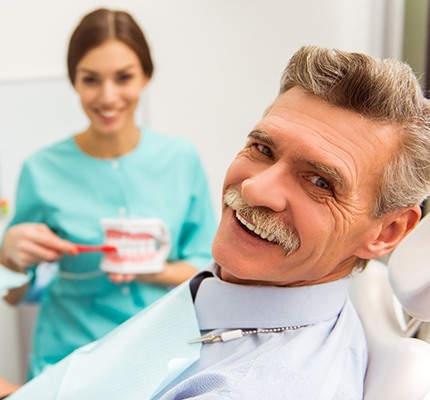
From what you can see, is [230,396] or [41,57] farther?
[41,57]

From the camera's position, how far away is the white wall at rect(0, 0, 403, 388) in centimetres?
211

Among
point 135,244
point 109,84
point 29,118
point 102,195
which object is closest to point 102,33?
point 109,84

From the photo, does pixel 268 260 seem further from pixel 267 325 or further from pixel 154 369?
pixel 154 369

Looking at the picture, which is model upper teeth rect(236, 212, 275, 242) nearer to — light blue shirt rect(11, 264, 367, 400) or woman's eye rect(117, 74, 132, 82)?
light blue shirt rect(11, 264, 367, 400)

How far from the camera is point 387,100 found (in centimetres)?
86

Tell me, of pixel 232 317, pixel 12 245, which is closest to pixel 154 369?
pixel 232 317

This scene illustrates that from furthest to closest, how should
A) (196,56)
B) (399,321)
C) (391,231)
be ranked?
1. (196,56)
2. (399,321)
3. (391,231)

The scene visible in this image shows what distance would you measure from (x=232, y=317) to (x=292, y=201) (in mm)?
216

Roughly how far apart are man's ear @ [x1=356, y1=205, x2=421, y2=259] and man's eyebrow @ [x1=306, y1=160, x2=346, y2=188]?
0.11 m

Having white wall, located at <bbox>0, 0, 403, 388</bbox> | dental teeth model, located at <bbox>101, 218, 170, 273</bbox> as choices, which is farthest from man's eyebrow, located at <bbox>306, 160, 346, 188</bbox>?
white wall, located at <bbox>0, 0, 403, 388</bbox>

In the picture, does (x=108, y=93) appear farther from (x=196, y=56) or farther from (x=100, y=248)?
(x=196, y=56)

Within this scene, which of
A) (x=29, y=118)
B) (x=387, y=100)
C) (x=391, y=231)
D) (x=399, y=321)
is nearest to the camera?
(x=387, y=100)

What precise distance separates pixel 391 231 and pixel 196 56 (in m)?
1.53

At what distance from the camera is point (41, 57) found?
7.18 feet
